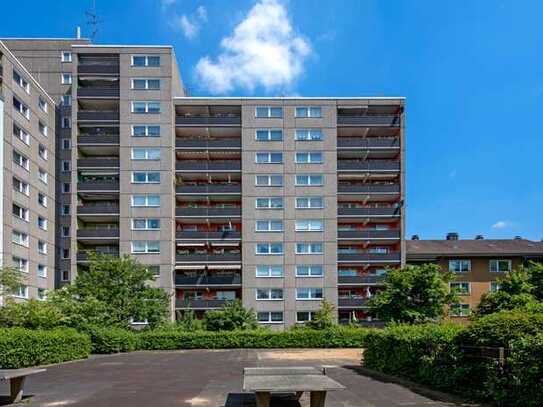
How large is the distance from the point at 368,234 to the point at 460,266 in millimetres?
10175

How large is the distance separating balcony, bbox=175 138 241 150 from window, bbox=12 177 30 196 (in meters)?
14.7

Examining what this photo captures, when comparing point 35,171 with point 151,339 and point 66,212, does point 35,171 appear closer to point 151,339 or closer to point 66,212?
point 66,212

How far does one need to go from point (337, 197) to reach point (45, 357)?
35365 millimetres

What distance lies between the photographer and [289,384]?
31.4 feet

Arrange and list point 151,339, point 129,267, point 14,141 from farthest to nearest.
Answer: point 14,141 < point 129,267 < point 151,339

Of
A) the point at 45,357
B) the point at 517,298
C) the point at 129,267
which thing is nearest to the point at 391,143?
the point at 517,298

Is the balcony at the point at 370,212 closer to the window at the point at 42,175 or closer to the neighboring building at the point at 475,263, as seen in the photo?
the neighboring building at the point at 475,263

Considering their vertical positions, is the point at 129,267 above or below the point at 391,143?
below

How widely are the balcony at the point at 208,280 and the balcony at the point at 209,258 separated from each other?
1574 mm

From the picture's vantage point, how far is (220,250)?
53406mm

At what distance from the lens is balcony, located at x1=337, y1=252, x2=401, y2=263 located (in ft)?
169

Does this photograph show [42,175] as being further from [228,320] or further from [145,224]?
[228,320]

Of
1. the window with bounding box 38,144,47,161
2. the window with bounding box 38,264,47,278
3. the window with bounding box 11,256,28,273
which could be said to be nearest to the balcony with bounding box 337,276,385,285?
the window with bounding box 38,264,47,278

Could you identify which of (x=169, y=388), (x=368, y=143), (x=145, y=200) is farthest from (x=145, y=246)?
(x=169, y=388)
